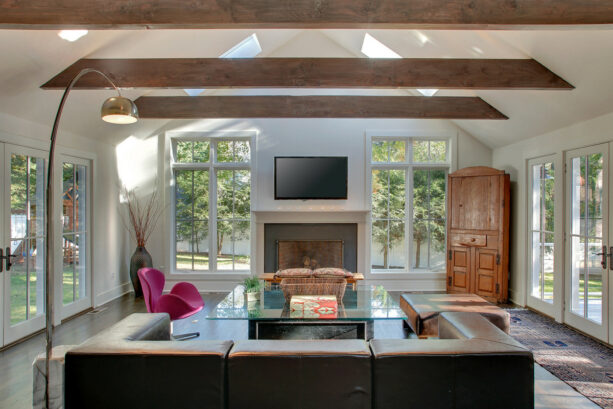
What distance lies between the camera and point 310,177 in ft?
19.4

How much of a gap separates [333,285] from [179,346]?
1951 mm

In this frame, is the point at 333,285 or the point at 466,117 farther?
the point at 466,117

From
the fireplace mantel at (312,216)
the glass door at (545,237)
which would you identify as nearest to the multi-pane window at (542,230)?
the glass door at (545,237)

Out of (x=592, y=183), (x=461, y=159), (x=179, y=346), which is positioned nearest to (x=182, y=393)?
(x=179, y=346)

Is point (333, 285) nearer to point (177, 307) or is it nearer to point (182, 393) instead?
point (177, 307)

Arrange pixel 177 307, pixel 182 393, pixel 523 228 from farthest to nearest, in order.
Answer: pixel 523 228, pixel 177 307, pixel 182 393

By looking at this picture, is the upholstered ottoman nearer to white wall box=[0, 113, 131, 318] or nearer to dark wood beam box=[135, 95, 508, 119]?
dark wood beam box=[135, 95, 508, 119]

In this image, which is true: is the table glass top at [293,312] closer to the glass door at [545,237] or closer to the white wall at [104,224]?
the glass door at [545,237]

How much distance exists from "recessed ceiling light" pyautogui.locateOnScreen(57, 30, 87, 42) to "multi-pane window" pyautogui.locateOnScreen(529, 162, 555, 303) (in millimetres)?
5404

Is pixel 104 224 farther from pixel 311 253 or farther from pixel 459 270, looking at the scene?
pixel 459 270

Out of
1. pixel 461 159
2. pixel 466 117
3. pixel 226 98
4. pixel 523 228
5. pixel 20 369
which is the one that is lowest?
pixel 20 369

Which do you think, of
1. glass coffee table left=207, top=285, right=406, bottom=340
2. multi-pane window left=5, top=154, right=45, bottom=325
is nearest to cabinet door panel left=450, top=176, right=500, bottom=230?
glass coffee table left=207, top=285, right=406, bottom=340

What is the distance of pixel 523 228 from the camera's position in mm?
5234

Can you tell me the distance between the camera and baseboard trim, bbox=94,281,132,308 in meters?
5.18
